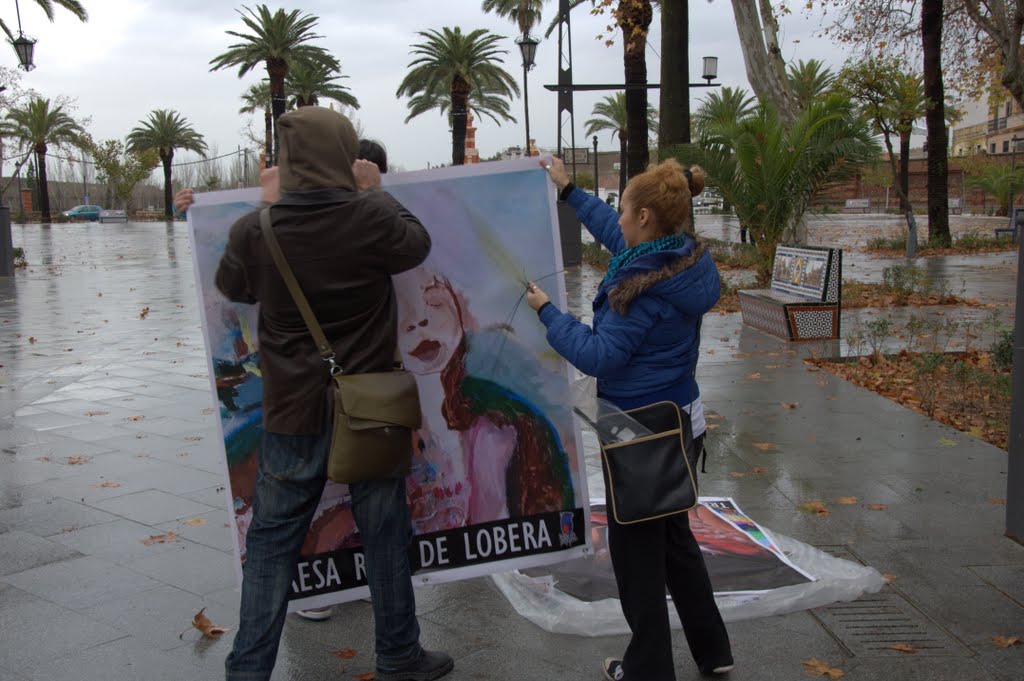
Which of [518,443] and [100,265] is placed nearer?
[518,443]

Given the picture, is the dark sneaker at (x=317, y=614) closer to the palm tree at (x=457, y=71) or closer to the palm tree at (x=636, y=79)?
the palm tree at (x=636, y=79)

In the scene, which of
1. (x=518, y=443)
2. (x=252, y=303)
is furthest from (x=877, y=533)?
(x=252, y=303)

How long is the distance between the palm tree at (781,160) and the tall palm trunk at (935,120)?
387 inches

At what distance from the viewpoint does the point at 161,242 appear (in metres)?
34.7

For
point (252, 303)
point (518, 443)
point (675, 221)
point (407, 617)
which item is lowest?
point (407, 617)

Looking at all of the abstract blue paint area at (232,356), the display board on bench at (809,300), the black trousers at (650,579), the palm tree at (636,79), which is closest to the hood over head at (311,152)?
the abstract blue paint area at (232,356)

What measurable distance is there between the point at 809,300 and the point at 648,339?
7.82 meters

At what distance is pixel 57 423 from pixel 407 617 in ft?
16.0

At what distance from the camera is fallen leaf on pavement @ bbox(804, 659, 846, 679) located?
3.06 metres

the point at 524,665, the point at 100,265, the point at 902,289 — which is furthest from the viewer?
the point at 100,265

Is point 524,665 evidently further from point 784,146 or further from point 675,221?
point 784,146

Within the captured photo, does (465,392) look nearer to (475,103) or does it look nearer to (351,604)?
(351,604)

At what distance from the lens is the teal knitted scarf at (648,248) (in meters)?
2.77

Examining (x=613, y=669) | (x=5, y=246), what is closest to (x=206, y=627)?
(x=613, y=669)
